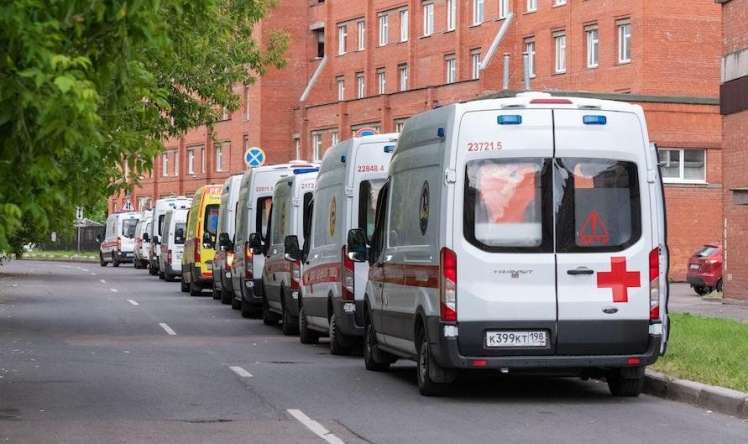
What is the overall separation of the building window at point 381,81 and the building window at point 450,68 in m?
6.61

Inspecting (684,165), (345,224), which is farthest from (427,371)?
(684,165)

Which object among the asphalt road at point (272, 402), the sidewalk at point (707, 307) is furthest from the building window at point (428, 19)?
the asphalt road at point (272, 402)

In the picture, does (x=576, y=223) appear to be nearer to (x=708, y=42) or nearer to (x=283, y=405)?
(x=283, y=405)

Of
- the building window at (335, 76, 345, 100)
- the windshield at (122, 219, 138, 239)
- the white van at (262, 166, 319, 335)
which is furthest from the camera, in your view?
the building window at (335, 76, 345, 100)

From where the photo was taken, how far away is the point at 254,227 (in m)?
29.4

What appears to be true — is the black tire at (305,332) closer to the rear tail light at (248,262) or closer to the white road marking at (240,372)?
the white road marking at (240,372)

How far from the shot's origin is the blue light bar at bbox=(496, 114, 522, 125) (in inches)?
556

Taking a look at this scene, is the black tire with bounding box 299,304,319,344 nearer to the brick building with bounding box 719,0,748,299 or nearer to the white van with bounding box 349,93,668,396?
the white van with bounding box 349,93,668,396

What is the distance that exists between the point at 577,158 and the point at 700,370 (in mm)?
2703

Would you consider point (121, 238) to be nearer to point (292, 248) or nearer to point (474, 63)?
point (474, 63)

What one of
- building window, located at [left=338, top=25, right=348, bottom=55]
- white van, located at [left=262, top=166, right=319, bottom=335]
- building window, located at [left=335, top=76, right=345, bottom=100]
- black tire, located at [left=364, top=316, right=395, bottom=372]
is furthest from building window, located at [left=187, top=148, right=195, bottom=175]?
black tire, located at [left=364, top=316, right=395, bottom=372]

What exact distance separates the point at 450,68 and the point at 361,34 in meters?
10.1

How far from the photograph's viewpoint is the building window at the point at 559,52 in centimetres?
6631

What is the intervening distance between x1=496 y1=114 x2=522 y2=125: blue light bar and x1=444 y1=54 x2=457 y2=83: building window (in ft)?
201
